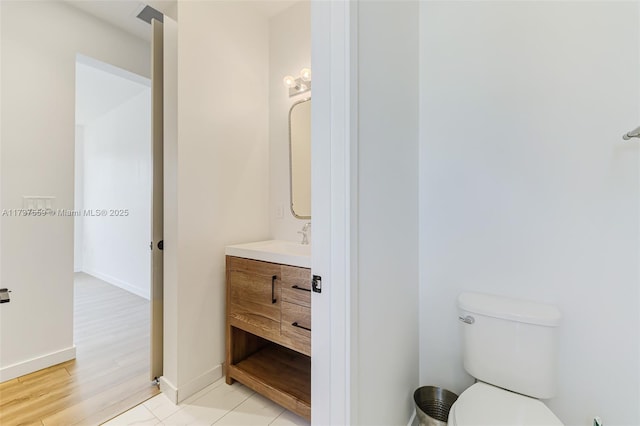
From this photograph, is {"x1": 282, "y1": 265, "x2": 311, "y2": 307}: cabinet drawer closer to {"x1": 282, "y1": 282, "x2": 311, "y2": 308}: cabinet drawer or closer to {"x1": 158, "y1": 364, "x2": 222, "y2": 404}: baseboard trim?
{"x1": 282, "y1": 282, "x2": 311, "y2": 308}: cabinet drawer

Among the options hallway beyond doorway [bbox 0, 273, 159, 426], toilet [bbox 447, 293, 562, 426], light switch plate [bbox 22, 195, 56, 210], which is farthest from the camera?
light switch plate [bbox 22, 195, 56, 210]

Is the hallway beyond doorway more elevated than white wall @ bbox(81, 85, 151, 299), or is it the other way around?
white wall @ bbox(81, 85, 151, 299)

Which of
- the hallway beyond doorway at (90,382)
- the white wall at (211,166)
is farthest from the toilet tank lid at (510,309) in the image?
the hallway beyond doorway at (90,382)

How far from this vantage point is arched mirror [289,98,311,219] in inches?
81.1

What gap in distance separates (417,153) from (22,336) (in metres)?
2.90

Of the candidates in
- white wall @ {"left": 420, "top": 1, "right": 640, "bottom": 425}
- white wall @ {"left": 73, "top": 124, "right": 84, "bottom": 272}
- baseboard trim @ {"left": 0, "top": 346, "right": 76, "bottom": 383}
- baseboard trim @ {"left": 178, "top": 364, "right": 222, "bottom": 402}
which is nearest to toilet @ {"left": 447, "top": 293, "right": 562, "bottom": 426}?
white wall @ {"left": 420, "top": 1, "right": 640, "bottom": 425}

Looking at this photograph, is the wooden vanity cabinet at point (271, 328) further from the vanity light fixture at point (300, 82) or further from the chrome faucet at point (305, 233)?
the vanity light fixture at point (300, 82)

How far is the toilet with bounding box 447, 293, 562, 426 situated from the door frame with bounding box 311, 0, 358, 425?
1.66 ft

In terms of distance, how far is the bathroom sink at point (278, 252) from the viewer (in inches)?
58.1

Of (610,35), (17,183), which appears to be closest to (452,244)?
(610,35)

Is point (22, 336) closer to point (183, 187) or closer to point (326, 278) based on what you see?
point (183, 187)

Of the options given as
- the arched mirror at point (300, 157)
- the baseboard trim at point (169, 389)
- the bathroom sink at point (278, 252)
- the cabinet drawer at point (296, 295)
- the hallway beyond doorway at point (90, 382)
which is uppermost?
the arched mirror at point (300, 157)

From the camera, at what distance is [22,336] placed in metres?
1.88

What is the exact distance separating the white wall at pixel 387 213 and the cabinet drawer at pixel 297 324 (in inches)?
17.2
